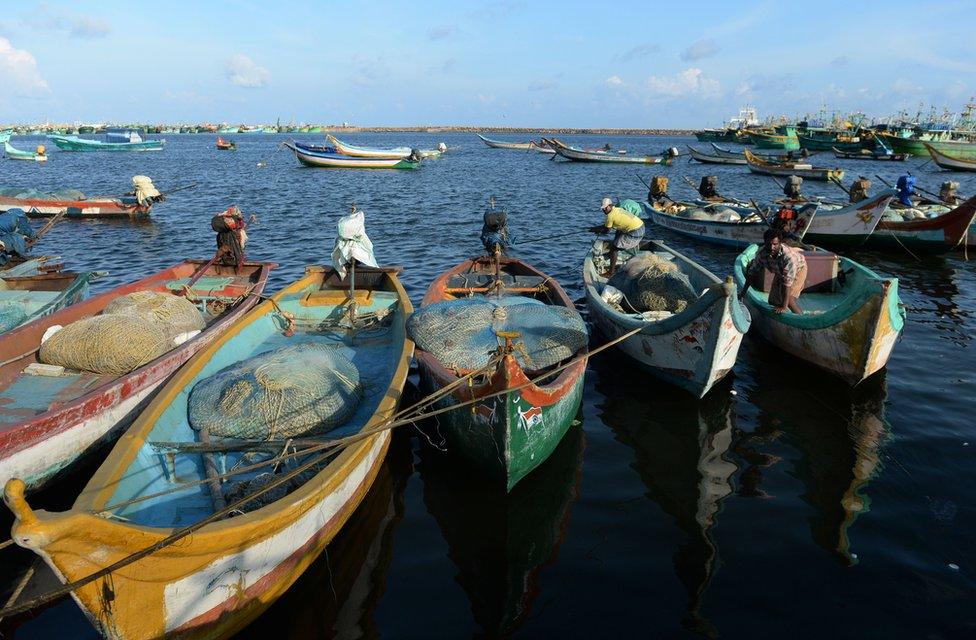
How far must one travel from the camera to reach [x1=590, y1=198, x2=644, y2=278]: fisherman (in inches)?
456

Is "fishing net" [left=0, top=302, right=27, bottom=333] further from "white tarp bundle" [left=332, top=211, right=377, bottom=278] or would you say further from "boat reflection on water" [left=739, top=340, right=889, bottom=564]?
"boat reflection on water" [left=739, top=340, right=889, bottom=564]

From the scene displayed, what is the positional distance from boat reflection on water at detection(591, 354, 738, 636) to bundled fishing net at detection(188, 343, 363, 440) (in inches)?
156

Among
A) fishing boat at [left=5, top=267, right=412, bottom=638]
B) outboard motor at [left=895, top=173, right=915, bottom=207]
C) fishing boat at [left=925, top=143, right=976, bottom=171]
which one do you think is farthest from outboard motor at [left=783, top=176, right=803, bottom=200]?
fishing boat at [left=925, top=143, right=976, bottom=171]

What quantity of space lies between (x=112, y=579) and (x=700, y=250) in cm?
1929

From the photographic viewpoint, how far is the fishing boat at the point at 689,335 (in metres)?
7.28

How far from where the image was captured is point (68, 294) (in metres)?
10.2

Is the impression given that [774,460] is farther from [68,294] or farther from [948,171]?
[948,171]

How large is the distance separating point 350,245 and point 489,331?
4.63 metres

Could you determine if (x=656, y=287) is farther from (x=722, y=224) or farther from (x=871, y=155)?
(x=871, y=155)

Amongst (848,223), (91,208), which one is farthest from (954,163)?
(91,208)

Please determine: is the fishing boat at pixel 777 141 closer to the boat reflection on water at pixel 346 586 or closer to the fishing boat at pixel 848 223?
the fishing boat at pixel 848 223

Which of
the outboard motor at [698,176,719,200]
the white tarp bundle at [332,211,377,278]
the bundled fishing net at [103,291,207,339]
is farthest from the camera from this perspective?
the outboard motor at [698,176,719,200]

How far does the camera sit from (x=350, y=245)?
35.3ft

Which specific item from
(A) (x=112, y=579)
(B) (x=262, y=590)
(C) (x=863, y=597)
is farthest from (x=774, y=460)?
(A) (x=112, y=579)
